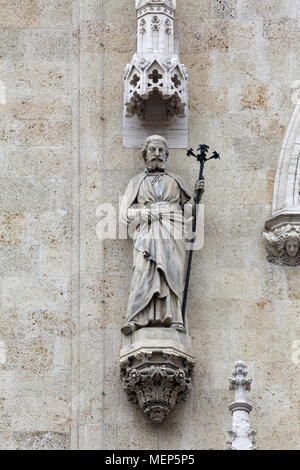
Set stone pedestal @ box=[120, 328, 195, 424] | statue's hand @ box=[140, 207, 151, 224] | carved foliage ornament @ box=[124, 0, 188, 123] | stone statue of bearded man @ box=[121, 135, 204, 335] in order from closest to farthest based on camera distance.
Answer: stone pedestal @ box=[120, 328, 195, 424]
stone statue of bearded man @ box=[121, 135, 204, 335]
statue's hand @ box=[140, 207, 151, 224]
carved foliage ornament @ box=[124, 0, 188, 123]

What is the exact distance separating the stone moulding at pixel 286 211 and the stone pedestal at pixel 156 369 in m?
1.27

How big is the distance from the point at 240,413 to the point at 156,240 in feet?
7.34

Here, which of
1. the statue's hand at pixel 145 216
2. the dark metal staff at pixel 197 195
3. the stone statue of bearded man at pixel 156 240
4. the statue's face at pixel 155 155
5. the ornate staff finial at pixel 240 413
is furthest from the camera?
the statue's face at pixel 155 155

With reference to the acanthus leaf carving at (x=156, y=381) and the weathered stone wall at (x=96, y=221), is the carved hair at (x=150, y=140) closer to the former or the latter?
the weathered stone wall at (x=96, y=221)

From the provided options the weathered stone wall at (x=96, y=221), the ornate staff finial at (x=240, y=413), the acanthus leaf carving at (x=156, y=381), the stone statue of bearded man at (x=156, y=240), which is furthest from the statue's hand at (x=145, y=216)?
the ornate staff finial at (x=240, y=413)

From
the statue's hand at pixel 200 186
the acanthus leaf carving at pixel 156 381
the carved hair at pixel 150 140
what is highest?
the carved hair at pixel 150 140

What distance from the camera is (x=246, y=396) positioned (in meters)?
23.3

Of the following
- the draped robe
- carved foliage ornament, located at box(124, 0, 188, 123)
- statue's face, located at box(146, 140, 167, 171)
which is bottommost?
the draped robe

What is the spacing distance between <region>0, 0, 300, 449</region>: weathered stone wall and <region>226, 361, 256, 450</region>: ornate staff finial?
3.66 ft

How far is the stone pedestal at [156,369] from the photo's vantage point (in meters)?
23.2

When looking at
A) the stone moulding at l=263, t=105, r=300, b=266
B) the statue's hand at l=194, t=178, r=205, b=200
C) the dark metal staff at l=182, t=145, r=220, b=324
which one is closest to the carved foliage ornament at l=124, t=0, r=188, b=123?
the dark metal staff at l=182, t=145, r=220, b=324

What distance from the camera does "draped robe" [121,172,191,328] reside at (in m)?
23.4

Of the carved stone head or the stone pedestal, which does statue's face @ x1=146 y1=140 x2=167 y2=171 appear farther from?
the stone pedestal

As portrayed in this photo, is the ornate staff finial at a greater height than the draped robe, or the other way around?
the draped robe
